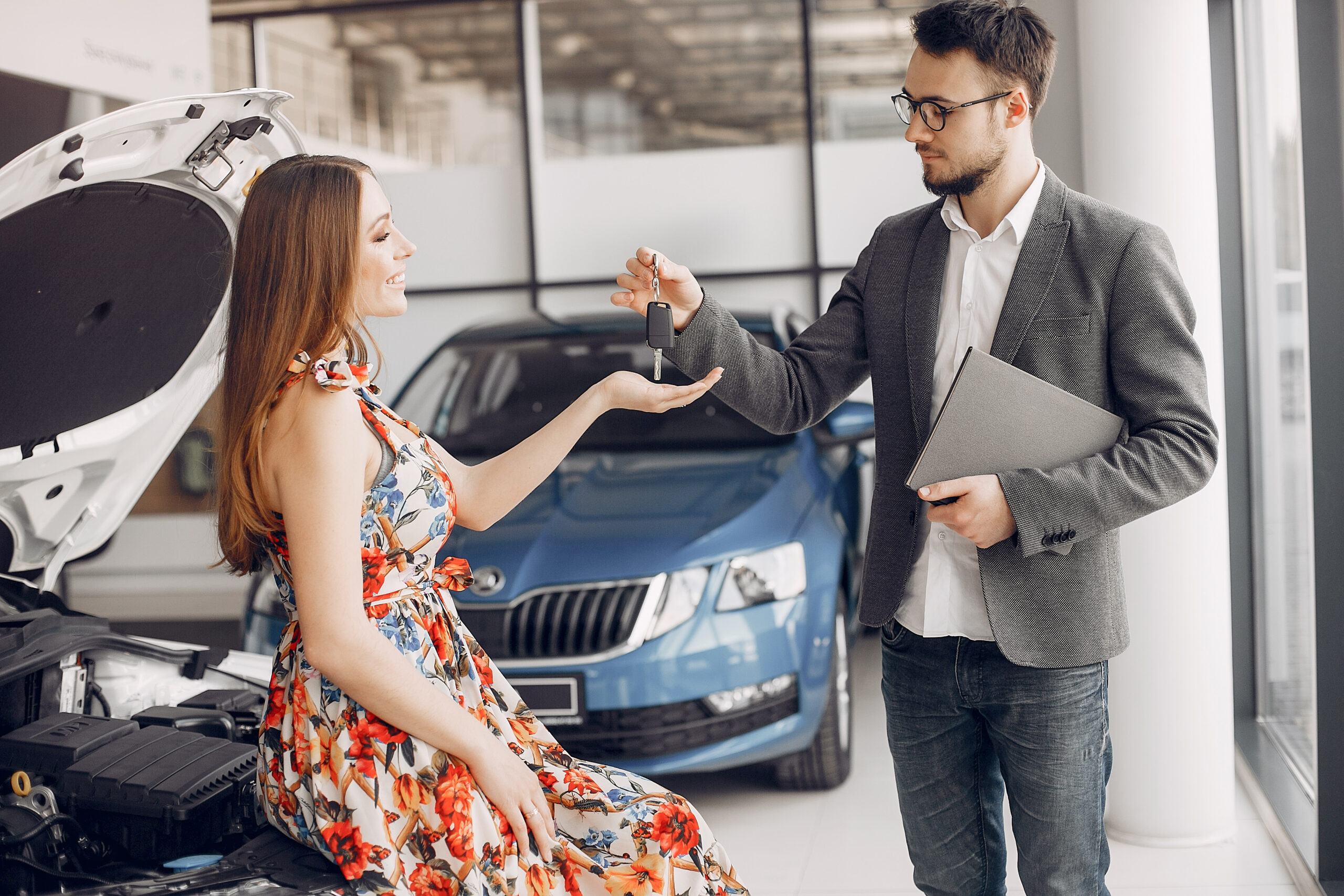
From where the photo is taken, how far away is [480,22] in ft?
A: 20.8

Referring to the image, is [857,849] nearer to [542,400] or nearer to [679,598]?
[679,598]

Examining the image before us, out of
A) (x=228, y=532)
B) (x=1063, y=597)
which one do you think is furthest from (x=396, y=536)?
(x=1063, y=597)

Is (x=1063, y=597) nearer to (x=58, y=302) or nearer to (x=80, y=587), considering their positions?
(x=58, y=302)

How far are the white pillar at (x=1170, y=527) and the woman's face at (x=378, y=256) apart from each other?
2.08 meters

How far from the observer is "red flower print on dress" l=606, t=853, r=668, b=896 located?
149cm

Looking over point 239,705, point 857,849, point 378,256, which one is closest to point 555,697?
point 857,849

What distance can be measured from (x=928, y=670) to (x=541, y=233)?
15.3ft

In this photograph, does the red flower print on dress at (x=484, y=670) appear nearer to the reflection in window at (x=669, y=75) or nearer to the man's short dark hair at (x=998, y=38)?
the man's short dark hair at (x=998, y=38)

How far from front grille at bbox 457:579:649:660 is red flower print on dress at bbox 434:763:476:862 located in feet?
5.15

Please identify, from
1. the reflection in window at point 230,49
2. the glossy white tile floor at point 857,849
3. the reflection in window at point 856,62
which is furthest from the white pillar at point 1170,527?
the reflection in window at point 230,49

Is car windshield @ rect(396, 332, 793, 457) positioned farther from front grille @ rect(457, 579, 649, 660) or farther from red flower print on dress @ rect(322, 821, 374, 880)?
red flower print on dress @ rect(322, 821, 374, 880)

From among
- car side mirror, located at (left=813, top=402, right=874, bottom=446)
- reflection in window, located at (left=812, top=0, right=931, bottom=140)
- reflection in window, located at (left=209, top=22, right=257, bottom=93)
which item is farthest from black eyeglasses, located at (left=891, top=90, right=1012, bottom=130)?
reflection in window, located at (left=209, top=22, right=257, bottom=93)

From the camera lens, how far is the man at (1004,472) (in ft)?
5.37

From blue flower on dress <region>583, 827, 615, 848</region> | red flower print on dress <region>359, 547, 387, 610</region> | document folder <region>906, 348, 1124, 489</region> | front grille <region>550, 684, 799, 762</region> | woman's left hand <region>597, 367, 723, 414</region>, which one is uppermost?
woman's left hand <region>597, 367, 723, 414</region>
